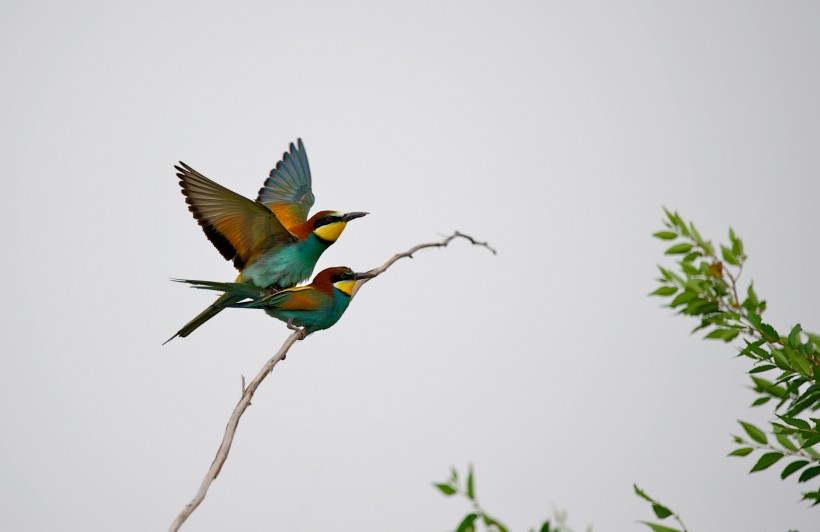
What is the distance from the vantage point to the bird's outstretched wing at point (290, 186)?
11.8 feet

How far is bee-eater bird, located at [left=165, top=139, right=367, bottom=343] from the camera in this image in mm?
2582

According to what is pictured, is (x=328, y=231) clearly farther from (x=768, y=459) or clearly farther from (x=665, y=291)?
(x=768, y=459)

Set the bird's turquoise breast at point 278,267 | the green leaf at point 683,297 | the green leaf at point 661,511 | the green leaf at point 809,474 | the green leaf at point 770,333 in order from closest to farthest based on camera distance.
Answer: the green leaf at point 661,511
the green leaf at point 809,474
the green leaf at point 770,333
the green leaf at point 683,297
the bird's turquoise breast at point 278,267

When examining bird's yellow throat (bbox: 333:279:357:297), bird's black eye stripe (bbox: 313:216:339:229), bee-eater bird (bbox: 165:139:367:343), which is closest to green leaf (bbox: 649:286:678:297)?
bird's yellow throat (bbox: 333:279:357:297)

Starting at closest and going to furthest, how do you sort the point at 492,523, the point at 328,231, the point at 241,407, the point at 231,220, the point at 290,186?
the point at 492,523
the point at 241,407
the point at 231,220
the point at 328,231
the point at 290,186

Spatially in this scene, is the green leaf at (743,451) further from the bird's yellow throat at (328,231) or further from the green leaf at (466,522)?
the bird's yellow throat at (328,231)

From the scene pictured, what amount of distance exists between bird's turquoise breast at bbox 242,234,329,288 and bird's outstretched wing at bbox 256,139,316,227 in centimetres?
78

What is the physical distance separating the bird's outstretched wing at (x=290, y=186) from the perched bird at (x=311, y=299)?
3.14 feet

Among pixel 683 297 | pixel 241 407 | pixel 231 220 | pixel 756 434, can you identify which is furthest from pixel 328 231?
pixel 756 434

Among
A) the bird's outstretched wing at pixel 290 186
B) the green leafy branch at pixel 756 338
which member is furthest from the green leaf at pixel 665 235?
the bird's outstretched wing at pixel 290 186

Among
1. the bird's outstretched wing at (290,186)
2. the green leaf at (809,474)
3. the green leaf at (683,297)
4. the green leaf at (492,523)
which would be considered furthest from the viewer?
the bird's outstretched wing at (290,186)

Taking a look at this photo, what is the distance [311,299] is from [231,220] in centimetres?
40

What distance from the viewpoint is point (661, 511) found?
0.99 m

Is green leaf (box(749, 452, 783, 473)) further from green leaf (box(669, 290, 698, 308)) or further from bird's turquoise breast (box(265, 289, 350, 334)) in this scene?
bird's turquoise breast (box(265, 289, 350, 334))
